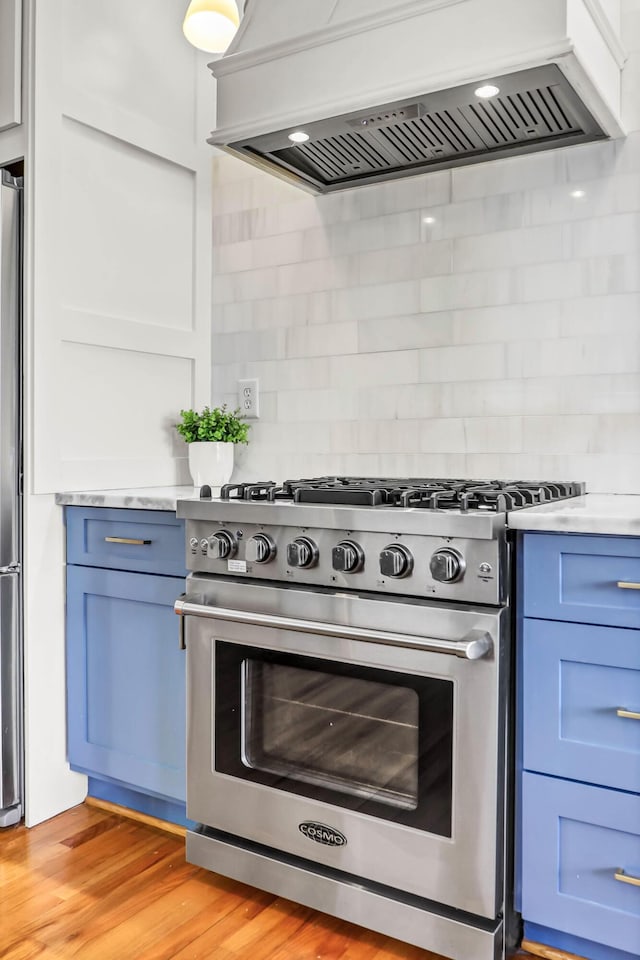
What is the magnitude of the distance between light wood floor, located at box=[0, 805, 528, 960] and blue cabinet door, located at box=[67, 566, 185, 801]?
0.18 m

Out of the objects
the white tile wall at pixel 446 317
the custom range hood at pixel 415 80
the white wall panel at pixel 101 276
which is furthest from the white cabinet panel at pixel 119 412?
the custom range hood at pixel 415 80

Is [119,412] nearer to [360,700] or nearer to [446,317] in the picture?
[446,317]

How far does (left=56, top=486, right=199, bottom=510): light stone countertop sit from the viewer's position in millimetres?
1910

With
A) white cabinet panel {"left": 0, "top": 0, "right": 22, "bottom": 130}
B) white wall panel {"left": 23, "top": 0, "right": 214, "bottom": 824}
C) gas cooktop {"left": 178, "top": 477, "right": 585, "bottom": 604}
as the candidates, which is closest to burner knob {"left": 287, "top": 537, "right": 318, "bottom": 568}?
gas cooktop {"left": 178, "top": 477, "right": 585, "bottom": 604}

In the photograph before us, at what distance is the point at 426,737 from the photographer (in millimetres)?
1481

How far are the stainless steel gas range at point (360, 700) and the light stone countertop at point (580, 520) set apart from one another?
41 millimetres

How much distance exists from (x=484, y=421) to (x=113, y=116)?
4.54 ft

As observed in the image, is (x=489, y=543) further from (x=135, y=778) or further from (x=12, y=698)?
(x=12, y=698)

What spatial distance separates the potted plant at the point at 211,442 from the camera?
239cm

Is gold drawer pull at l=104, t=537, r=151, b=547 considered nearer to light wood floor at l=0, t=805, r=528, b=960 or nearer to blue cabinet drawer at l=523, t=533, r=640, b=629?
light wood floor at l=0, t=805, r=528, b=960

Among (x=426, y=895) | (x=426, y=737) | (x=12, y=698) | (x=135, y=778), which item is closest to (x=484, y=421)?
(x=426, y=737)

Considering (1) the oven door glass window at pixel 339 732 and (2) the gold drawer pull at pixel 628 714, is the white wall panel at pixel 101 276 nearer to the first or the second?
(1) the oven door glass window at pixel 339 732

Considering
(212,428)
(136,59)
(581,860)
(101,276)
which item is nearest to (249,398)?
(212,428)

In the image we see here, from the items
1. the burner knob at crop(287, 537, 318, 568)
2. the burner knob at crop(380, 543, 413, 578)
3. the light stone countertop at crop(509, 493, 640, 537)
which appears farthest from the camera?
the burner knob at crop(287, 537, 318, 568)
